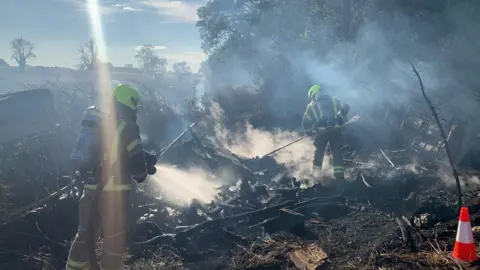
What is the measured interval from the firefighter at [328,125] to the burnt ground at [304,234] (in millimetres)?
742

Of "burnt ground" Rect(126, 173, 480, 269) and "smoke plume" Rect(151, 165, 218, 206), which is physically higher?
"smoke plume" Rect(151, 165, 218, 206)

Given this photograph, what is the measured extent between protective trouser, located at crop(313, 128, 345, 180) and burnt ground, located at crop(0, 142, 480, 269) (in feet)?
1.84

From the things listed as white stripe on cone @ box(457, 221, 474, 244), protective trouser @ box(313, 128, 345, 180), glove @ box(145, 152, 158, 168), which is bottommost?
white stripe on cone @ box(457, 221, 474, 244)

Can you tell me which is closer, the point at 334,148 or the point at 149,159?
the point at 149,159

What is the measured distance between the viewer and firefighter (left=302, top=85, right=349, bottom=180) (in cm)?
826

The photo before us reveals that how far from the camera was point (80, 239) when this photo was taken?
420 centimetres

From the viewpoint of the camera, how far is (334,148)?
847 centimetres

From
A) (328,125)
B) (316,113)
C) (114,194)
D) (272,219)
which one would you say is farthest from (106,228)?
(316,113)

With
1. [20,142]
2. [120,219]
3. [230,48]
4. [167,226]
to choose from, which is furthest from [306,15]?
[120,219]

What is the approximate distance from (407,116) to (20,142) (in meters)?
11.3

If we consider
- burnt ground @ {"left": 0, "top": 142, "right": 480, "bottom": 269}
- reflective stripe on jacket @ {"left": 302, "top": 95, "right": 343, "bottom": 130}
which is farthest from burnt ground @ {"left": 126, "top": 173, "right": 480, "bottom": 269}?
reflective stripe on jacket @ {"left": 302, "top": 95, "right": 343, "bottom": 130}

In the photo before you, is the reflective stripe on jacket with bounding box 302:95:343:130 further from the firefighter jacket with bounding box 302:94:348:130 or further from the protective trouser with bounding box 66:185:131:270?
the protective trouser with bounding box 66:185:131:270

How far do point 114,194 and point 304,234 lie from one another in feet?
9.61

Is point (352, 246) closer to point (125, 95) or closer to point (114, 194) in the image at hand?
point (114, 194)
